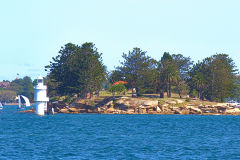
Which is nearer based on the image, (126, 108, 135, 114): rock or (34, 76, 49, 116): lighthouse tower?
(34, 76, 49, 116): lighthouse tower

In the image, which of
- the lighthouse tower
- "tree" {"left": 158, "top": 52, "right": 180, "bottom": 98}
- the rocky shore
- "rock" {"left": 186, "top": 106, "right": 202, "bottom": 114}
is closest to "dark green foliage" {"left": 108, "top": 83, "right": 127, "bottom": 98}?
the rocky shore

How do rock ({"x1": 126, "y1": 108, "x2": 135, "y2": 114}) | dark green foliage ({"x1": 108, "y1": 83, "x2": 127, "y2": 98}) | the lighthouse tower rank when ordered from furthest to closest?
1. dark green foliage ({"x1": 108, "y1": 83, "x2": 127, "y2": 98})
2. rock ({"x1": 126, "y1": 108, "x2": 135, "y2": 114})
3. the lighthouse tower

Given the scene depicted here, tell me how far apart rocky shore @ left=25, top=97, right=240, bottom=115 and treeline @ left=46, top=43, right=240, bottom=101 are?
209 inches

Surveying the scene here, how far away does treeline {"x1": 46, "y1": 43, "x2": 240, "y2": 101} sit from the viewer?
129750 millimetres

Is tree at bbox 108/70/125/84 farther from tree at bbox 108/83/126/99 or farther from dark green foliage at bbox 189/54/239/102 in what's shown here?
dark green foliage at bbox 189/54/239/102

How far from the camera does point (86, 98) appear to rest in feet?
429

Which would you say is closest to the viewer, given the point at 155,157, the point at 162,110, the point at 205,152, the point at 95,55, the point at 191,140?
the point at 155,157

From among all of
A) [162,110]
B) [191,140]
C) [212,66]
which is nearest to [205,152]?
[191,140]

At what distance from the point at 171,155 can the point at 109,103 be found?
84.2 meters

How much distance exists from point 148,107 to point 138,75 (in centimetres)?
1419

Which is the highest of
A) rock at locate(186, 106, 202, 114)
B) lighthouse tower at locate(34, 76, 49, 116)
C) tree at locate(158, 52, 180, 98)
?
tree at locate(158, 52, 180, 98)

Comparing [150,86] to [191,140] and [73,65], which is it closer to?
[73,65]

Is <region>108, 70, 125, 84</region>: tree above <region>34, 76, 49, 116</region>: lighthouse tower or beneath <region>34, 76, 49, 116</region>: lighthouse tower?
above

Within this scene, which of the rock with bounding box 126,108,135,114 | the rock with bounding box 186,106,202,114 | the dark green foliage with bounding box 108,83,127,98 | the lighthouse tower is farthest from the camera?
the dark green foliage with bounding box 108,83,127,98
